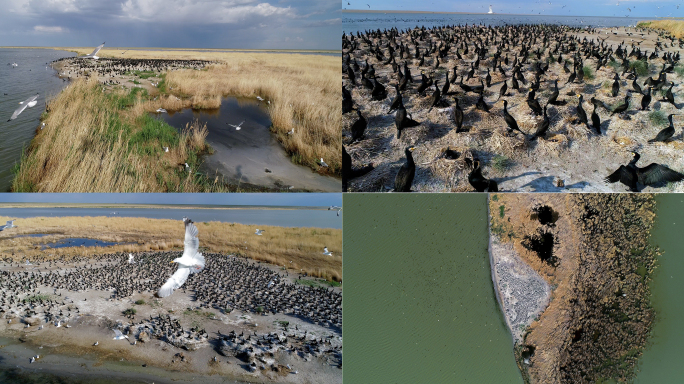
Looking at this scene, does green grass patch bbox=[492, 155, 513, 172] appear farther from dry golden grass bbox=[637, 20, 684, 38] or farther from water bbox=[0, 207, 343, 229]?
dry golden grass bbox=[637, 20, 684, 38]

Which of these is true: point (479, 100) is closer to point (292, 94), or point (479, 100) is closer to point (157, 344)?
point (292, 94)

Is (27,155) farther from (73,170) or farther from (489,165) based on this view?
(489,165)

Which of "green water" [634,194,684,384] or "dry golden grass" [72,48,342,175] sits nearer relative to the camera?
"dry golden grass" [72,48,342,175]

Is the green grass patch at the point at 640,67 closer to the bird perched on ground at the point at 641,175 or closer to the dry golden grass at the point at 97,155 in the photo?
the bird perched on ground at the point at 641,175

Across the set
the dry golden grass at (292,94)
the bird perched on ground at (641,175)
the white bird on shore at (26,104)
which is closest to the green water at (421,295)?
the dry golden grass at (292,94)

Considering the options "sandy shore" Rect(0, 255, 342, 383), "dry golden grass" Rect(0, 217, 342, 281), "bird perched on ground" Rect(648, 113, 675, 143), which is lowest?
"sandy shore" Rect(0, 255, 342, 383)

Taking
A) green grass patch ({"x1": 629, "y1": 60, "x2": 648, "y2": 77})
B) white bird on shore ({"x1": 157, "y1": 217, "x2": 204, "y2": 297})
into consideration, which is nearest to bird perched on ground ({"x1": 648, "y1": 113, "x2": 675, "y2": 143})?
green grass patch ({"x1": 629, "y1": 60, "x2": 648, "y2": 77})

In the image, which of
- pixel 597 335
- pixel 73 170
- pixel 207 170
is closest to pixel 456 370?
pixel 597 335
